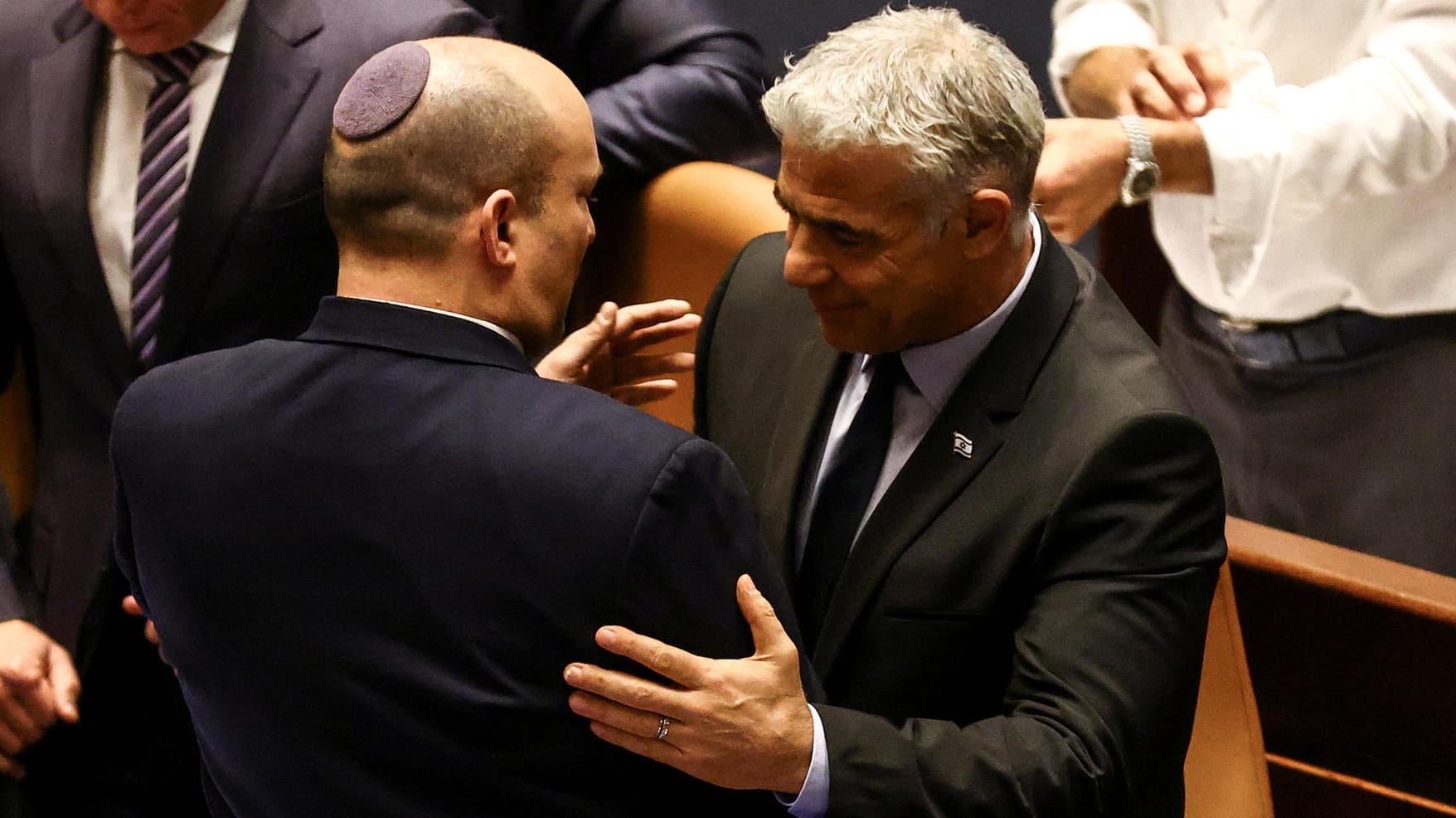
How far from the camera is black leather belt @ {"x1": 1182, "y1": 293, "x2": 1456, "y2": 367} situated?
6.89ft

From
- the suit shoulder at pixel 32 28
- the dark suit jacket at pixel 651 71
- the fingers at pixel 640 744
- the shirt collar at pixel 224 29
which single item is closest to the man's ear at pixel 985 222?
the fingers at pixel 640 744

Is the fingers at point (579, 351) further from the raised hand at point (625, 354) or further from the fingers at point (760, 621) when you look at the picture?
the fingers at point (760, 621)

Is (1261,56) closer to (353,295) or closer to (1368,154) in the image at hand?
(1368,154)

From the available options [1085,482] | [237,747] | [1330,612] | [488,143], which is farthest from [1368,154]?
[237,747]

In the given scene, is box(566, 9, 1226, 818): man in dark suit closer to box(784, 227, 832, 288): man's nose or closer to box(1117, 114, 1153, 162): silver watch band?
box(784, 227, 832, 288): man's nose

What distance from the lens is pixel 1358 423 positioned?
7.19ft

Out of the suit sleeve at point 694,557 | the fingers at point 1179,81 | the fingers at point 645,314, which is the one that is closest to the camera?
the suit sleeve at point 694,557

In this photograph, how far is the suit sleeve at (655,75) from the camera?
2.12m

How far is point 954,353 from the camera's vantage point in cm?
150

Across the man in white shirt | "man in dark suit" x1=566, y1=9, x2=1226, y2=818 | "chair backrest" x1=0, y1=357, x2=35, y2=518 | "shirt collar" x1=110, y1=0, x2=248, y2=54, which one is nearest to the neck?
"man in dark suit" x1=566, y1=9, x2=1226, y2=818

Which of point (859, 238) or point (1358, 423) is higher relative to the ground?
point (859, 238)

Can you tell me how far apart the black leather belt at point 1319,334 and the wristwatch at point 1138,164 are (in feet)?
1.43

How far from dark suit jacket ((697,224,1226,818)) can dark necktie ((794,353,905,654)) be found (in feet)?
0.15

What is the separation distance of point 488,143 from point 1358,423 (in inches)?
61.8
